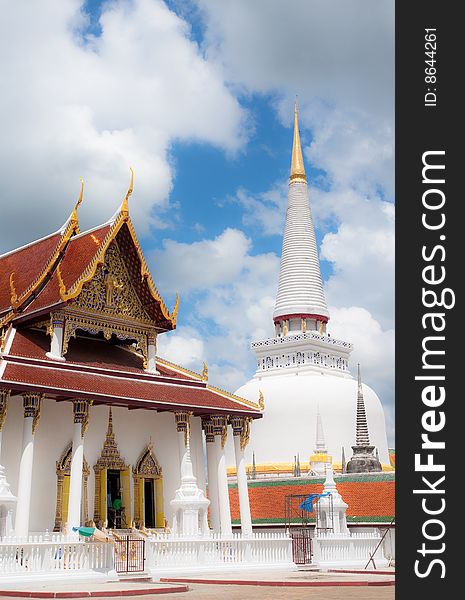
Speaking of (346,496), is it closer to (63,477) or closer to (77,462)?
(63,477)

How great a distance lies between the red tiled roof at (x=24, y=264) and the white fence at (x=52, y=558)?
9.00 meters

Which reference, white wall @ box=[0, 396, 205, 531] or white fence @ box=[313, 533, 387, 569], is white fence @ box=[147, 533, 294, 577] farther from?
white wall @ box=[0, 396, 205, 531]

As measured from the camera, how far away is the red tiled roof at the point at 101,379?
22578 millimetres

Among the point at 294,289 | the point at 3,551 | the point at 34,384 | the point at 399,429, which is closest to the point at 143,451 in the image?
the point at 34,384

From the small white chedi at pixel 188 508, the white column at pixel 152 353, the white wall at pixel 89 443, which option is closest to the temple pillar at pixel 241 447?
the white wall at pixel 89 443

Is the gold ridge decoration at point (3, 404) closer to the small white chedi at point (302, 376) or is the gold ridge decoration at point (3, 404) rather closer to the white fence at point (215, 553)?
the white fence at point (215, 553)

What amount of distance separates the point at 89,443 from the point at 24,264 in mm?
7213

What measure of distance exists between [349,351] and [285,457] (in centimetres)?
980

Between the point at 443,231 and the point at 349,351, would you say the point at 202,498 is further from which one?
the point at 349,351

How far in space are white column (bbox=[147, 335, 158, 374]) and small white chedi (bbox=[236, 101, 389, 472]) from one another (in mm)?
24354

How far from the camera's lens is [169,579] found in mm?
20078

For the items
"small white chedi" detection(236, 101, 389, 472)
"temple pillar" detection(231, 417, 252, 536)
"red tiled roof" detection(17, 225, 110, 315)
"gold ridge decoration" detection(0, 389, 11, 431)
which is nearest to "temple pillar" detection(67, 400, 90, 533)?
"gold ridge decoration" detection(0, 389, 11, 431)

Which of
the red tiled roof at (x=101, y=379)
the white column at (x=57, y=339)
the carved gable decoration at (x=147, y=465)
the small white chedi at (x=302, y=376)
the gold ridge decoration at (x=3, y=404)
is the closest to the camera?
the gold ridge decoration at (x=3, y=404)

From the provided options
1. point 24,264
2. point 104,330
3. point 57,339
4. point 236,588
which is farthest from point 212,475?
point 236,588
